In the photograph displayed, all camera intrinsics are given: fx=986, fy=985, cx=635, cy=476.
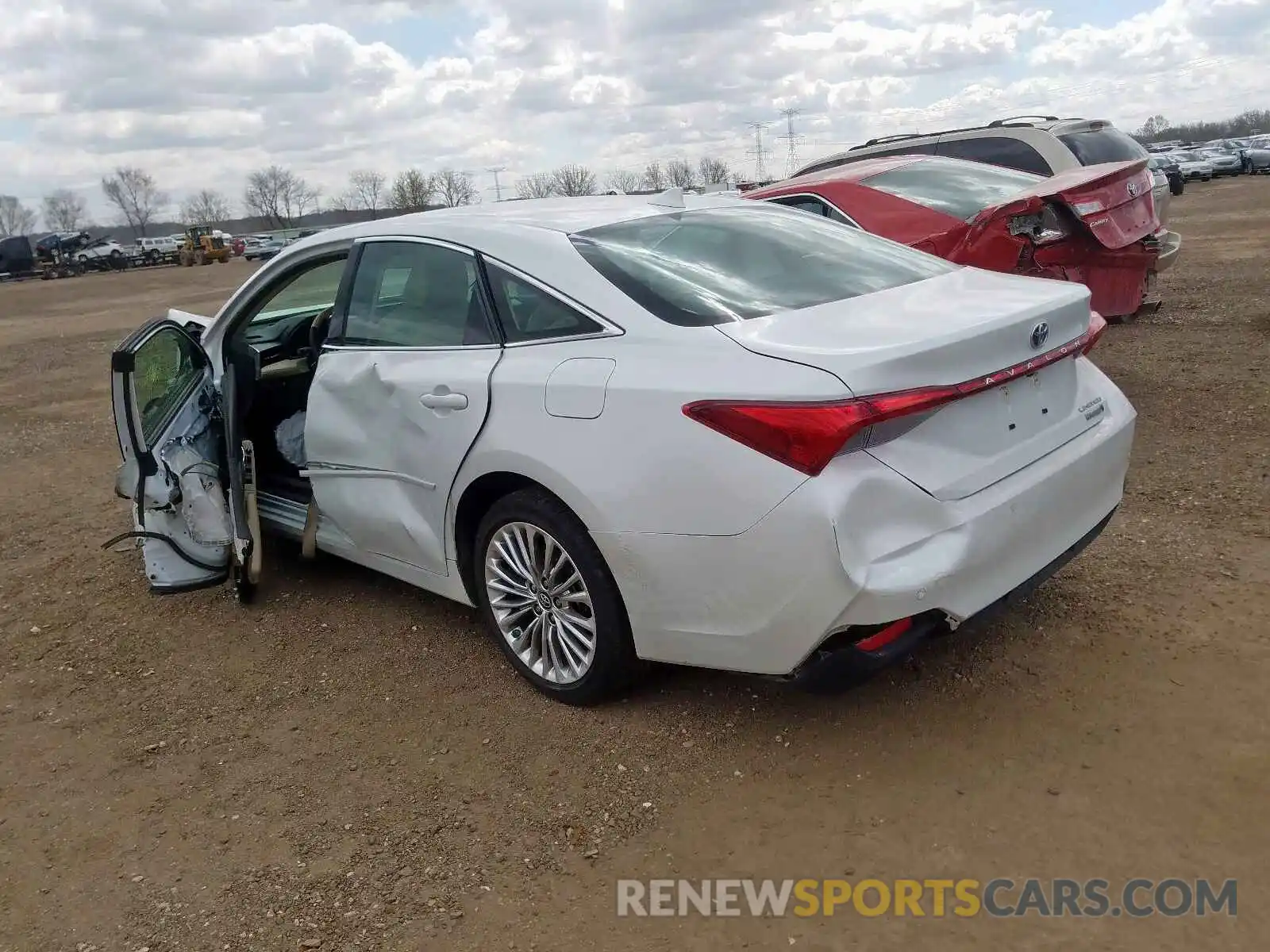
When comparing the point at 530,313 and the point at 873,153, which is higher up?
the point at 873,153

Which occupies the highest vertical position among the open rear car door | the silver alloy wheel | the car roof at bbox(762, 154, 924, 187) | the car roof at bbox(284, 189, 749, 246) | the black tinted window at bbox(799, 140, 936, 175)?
the black tinted window at bbox(799, 140, 936, 175)

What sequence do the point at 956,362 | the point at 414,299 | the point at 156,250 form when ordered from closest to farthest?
the point at 956,362
the point at 414,299
the point at 156,250

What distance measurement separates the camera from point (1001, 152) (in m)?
8.36

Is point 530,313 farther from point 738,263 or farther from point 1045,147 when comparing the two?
point 1045,147

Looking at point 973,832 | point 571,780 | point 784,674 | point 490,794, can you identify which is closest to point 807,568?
point 784,674

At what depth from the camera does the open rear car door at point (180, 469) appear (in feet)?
13.7

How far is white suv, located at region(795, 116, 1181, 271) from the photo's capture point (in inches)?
318

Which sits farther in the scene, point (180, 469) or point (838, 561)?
point (180, 469)

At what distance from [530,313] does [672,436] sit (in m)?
0.83

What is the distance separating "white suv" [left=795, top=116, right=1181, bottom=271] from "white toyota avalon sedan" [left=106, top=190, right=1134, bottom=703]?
17.1 feet

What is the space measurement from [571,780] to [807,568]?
1.03 m

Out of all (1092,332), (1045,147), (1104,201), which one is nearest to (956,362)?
(1092,332)

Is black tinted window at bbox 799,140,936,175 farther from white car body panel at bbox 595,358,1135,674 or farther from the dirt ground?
white car body panel at bbox 595,358,1135,674

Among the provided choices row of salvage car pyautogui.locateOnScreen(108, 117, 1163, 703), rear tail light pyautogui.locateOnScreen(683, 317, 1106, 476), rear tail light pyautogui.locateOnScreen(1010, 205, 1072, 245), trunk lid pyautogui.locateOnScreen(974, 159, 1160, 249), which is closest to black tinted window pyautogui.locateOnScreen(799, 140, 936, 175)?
trunk lid pyautogui.locateOnScreen(974, 159, 1160, 249)
